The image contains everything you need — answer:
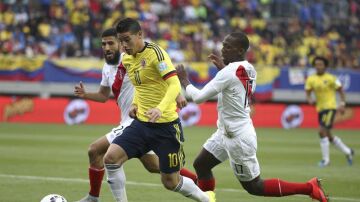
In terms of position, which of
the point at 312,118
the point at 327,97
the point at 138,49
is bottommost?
the point at 312,118

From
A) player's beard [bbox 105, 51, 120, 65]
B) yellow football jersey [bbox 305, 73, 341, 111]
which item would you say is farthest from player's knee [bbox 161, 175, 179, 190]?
yellow football jersey [bbox 305, 73, 341, 111]

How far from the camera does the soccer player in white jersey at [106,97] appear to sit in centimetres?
1043

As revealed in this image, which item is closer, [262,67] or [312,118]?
[312,118]

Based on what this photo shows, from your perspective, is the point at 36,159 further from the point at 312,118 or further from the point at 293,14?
the point at 293,14

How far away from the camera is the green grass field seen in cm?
1197

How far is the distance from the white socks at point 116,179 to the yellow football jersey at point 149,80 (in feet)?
2.13

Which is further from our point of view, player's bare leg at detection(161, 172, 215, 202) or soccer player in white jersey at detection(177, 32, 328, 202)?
soccer player in white jersey at detection(177, 32, 328, 202)

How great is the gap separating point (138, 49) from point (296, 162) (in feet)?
29.0

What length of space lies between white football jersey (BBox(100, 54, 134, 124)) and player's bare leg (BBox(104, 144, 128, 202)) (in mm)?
1445

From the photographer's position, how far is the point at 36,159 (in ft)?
55.6

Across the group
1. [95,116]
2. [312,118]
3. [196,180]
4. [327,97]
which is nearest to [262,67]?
[312,118]

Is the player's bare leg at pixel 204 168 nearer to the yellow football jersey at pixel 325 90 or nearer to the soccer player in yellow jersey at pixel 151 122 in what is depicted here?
the soccer player in yellow jersey at pixel 151 122

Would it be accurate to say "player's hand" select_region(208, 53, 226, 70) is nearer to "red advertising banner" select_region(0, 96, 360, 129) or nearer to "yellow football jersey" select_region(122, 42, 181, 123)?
"yellow football jersey" select_region(122, 42, 181, 123)

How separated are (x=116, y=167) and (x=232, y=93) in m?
1.56
